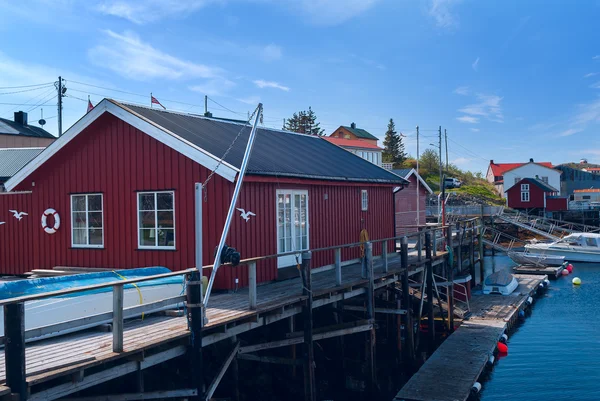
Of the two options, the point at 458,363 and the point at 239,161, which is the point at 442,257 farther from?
the point at 239,161

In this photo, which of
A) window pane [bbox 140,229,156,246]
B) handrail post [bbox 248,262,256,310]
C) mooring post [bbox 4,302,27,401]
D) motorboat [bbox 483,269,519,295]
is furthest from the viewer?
motorboat [bbox 483,269,519,295]

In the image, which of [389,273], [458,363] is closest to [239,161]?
[389,273]

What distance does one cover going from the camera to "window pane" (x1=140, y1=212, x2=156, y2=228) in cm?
1383

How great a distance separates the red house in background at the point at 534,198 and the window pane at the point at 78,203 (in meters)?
56.1

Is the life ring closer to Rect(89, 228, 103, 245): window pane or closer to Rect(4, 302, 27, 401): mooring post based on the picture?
Rect(89, 228, 103, 245): window pane

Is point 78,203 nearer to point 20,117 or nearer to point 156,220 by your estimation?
point 156,220

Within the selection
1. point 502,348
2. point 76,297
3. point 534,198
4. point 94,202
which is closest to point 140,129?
point 94,202

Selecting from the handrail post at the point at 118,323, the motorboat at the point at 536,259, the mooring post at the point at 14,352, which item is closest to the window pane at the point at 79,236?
the handrail post at the point at 118,323

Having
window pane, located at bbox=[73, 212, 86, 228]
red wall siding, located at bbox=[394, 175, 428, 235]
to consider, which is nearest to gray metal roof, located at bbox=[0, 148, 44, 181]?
window pane, located at bbox=[73, 212, 86, 228]

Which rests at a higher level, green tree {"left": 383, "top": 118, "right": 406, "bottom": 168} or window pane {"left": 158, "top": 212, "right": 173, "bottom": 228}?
green tree {"left": 383, "top": 118, "right": 406, "bottom": 168}

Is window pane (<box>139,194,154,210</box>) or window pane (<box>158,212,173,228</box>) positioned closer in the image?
window pane (<box>158,212,173,228</box>)

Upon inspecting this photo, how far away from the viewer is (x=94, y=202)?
14828mm

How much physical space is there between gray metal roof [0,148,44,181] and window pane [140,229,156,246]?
8.86 m

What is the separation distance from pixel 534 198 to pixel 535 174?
66.7 feet
